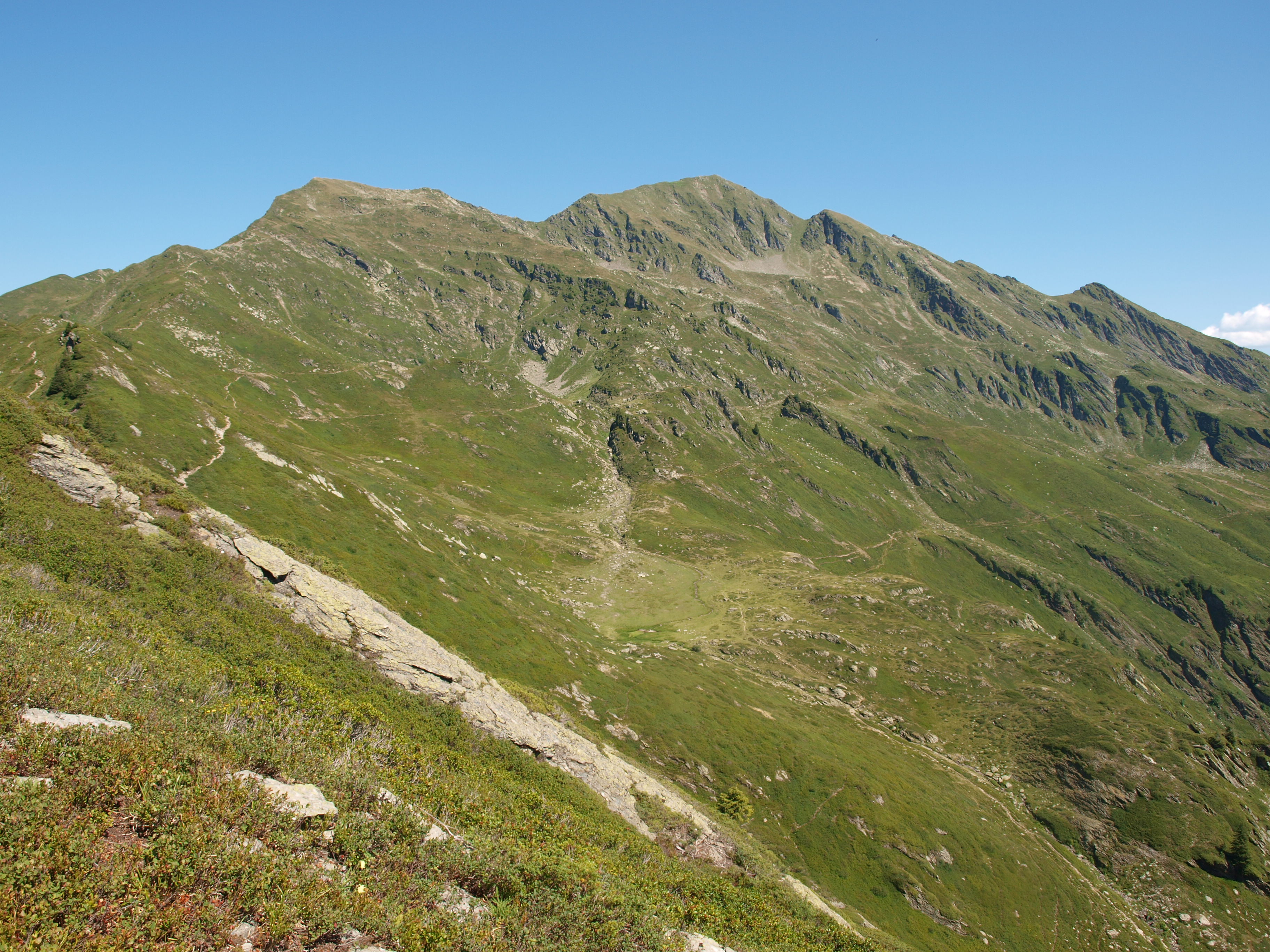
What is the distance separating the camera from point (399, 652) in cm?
3344

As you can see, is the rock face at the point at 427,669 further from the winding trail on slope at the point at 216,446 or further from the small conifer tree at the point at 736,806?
the winding trail on slope at the point at 216,446

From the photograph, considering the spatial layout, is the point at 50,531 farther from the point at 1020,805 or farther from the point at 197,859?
the point at 1020,805

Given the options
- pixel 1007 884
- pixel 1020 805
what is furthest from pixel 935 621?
pixel 1007 884

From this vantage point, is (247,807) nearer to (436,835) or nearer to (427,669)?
(436,835)

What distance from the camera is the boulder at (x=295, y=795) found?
39.9 ft

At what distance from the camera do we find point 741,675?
348ft

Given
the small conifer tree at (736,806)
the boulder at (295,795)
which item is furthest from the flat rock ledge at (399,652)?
Answer: the small conifer tree at (736,806)

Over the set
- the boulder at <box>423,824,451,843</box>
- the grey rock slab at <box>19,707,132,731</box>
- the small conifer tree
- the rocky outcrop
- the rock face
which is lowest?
the small conifer tree

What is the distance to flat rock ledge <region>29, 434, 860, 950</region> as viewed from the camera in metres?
31.2

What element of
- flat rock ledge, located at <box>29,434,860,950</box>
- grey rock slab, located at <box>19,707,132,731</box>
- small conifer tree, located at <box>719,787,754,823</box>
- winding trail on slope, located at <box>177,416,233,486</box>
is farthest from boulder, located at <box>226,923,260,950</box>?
winding trail on slope, located at <box>177,416,233,486</box>

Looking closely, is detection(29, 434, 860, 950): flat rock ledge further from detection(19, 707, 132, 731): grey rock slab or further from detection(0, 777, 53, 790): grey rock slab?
detection(0, 777, 53, 790): grey rock slab

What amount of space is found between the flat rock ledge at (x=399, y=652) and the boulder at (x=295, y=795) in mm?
18111

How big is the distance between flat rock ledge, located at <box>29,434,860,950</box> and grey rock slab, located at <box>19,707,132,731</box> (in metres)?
19.0

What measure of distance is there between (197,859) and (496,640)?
6683 cm
